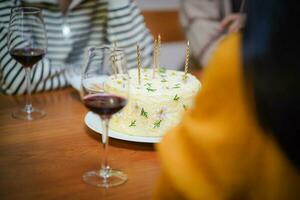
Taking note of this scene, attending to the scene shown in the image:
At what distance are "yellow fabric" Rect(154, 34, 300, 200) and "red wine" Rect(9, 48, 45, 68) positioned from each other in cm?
77

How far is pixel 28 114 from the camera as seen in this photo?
1.25 meters

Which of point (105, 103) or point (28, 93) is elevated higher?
point (105, 103)

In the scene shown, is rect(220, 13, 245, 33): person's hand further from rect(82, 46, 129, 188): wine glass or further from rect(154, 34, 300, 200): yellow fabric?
rect(154, 34, 300, 200): yellow fabric

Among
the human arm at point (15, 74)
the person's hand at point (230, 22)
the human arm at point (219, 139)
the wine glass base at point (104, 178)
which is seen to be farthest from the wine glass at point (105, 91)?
the person's hand at point (230, 22)

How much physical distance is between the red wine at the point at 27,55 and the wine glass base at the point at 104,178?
462 mm

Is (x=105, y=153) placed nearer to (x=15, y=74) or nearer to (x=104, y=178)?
(x=104, y=178)

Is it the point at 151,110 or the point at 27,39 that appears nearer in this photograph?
the point at 151,110

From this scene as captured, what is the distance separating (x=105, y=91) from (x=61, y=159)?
19 centimetres

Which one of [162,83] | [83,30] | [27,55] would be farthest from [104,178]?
[83,30]

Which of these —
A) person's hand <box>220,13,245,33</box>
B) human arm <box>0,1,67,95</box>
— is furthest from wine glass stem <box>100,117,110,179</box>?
person's hand <box>220,13,245,33</box>

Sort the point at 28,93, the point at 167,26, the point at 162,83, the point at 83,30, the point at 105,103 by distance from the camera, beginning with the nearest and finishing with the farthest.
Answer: the point at 105,103 < the point at 162,83 < the point at 28,93 < the point at 83,30 < the point at 167,26

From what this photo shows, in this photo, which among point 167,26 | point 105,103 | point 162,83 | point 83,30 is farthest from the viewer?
point 167,26

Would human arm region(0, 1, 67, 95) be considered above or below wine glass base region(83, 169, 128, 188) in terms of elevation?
above

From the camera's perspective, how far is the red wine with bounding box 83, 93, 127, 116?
874mm
